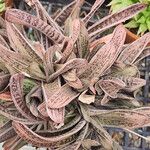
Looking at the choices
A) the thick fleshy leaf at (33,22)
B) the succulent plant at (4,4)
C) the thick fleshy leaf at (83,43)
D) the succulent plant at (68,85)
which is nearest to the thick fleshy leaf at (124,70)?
the succulent plant at (68,85)

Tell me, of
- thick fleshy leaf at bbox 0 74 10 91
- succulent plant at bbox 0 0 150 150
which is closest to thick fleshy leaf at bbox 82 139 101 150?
succulent plant at bbox 0 0 150 150

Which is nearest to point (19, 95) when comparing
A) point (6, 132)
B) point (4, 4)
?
point (6, 132)

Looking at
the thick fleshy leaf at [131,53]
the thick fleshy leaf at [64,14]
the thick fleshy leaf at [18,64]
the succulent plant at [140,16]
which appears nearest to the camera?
the thick fleshy leaf at [18,64]

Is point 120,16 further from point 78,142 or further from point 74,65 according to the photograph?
point 78,142

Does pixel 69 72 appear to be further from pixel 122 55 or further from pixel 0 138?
pixel 0 138

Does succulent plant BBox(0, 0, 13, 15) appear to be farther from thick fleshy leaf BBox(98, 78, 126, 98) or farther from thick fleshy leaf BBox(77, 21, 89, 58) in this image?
thick fleshy leaf BBox(98, 78, 126, 98)

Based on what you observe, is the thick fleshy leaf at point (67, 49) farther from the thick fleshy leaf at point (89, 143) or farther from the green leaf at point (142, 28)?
the green leaf at point (142, 28)
